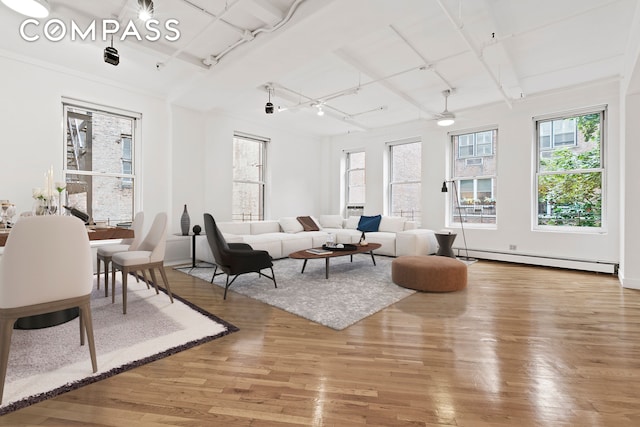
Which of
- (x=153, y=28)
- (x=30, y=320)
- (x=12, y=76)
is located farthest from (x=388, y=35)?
(x=12, y=76)

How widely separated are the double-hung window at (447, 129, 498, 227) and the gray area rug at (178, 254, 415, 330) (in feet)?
7.82

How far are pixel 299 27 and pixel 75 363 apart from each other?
3.32m

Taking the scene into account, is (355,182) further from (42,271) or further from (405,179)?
(42,271)

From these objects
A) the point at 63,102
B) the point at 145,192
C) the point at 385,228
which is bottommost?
the point at 385,228

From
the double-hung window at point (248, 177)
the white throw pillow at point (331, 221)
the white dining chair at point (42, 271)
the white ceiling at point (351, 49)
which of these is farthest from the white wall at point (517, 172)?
the white dining chair at point (42, 271)

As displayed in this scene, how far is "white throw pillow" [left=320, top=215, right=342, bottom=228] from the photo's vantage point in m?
7.61

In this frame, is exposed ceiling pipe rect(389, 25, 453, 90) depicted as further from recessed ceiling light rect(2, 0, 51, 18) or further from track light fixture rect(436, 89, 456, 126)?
recessed ceiling light rect(2, 0, 51, 18)

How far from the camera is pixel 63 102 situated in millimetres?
4332

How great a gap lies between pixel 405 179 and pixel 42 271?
681cm

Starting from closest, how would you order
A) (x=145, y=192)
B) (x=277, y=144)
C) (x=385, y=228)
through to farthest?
(x=145, y=192) < (x=385, y=228) < (x=277, y=144)

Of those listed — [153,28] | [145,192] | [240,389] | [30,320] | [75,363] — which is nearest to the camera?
[240,389]

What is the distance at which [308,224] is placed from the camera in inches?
274

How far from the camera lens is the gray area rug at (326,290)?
9.83 feet

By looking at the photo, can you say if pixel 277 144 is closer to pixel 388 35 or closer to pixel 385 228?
pixel 385 228
